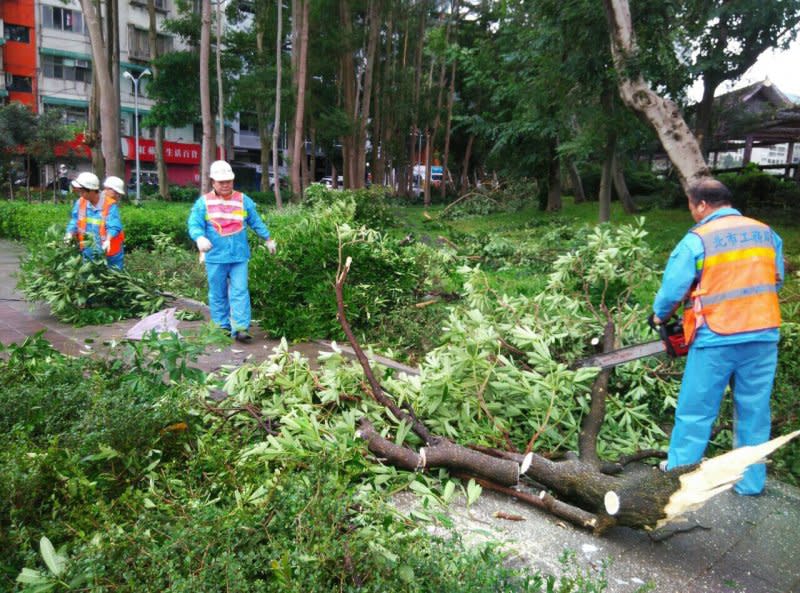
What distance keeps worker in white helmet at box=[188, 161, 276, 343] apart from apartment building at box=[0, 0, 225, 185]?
34.8 metres

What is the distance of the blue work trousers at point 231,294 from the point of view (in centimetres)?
675

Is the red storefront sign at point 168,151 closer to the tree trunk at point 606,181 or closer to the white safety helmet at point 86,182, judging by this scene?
the tree trunk at point 606,181

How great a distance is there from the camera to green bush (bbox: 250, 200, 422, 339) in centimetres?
676

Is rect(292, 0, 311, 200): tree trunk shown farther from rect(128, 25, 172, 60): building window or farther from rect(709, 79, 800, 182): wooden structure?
rect(128, 25, 172, 60): building window

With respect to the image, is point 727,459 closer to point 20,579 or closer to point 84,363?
point 20,579

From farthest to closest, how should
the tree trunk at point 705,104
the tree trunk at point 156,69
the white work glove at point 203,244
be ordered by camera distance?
the tree trunk at point 156,69 → the tree trunk at point 705,104 → the white work glove at point 203,244

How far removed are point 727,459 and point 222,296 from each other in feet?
17.2

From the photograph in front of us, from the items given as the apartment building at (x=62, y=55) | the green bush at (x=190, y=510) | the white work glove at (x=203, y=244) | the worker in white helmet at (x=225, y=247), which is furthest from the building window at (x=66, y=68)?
the green bush at (x=190, y=510)

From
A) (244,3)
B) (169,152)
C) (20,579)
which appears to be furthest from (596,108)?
(169,152)

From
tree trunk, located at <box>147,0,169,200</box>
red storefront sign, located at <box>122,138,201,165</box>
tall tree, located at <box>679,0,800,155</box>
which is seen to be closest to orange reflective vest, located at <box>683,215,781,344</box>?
tall tree, located at <box>679,0,800,155</box>

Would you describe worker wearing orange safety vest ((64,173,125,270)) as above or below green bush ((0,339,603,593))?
above

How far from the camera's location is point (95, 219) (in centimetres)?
827

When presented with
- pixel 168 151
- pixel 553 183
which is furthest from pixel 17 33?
pixel 553 183

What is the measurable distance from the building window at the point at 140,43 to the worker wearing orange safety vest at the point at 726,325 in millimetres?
45949
